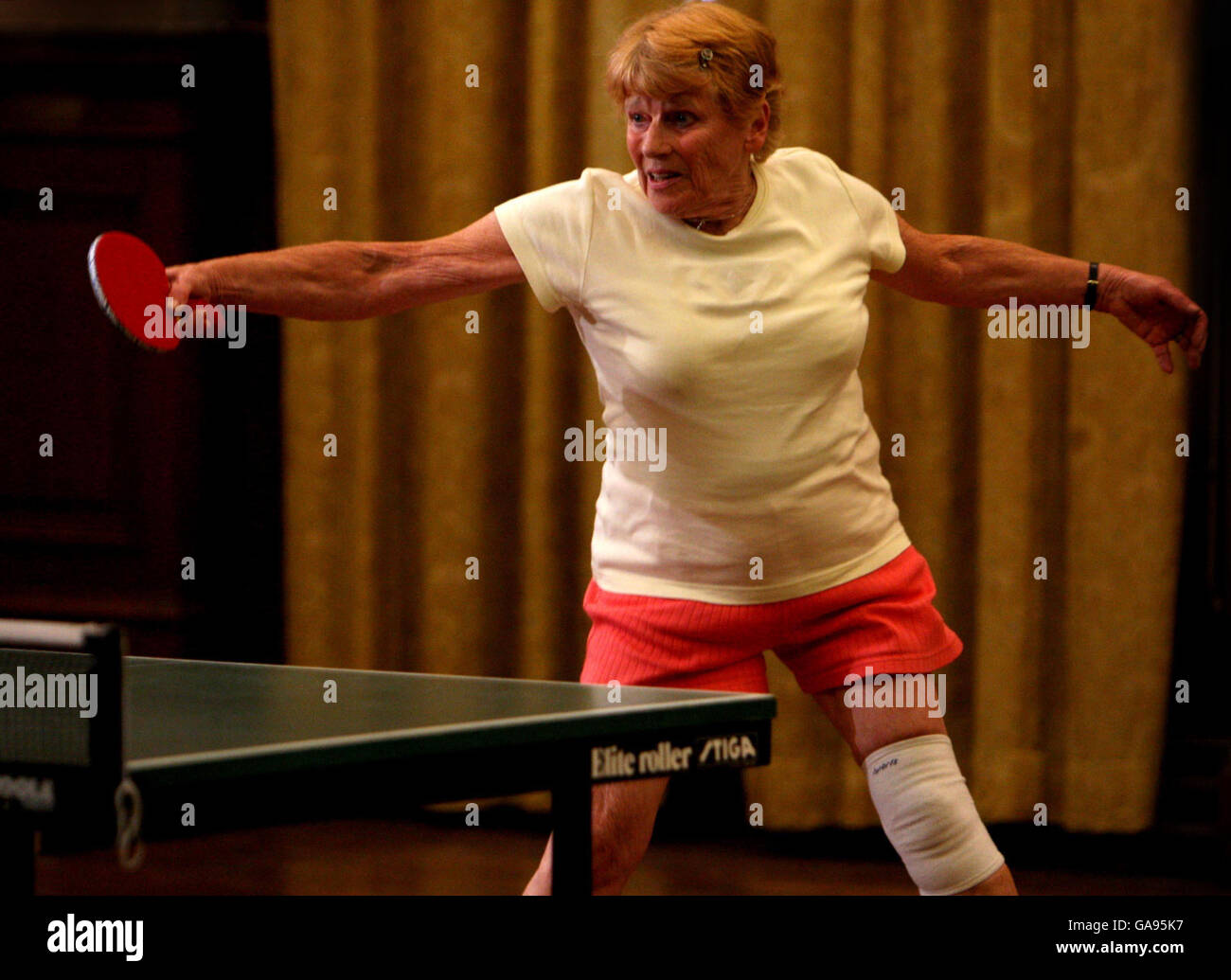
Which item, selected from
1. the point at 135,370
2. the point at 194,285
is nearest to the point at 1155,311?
the point at 194,285

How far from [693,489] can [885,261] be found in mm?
432

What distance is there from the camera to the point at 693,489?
2.19 metres

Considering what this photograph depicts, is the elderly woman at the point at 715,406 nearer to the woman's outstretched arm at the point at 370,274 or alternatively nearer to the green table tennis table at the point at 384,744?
the woman's outstretched arm at the point at 370,274

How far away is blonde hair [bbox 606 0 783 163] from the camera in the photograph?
2180 millimetres

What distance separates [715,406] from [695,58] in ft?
1.49

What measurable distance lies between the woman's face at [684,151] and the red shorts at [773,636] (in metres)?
0.52

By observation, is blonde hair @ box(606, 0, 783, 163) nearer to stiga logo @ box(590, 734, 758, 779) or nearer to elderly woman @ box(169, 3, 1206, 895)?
elderly woman @ box(169, 3, 1206, 895)

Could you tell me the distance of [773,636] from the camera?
2219mm

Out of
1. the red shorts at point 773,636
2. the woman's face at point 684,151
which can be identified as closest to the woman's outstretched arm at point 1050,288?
the woman's face at point 684,151

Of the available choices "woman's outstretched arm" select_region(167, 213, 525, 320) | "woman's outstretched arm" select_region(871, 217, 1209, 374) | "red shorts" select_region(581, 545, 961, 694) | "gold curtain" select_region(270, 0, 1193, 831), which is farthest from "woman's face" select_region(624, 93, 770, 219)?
"gold curtain" select_region(270, 0, 1193, 831)

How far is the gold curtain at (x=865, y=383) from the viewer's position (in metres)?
3.54

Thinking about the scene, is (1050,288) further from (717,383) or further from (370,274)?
(370,274)
